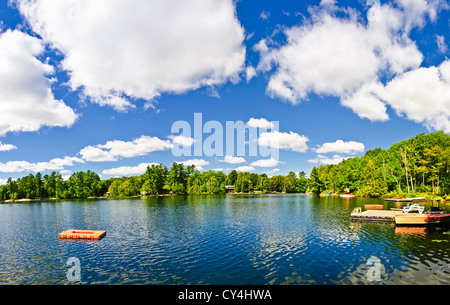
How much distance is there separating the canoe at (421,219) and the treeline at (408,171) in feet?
204

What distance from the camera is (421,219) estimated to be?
4119cm

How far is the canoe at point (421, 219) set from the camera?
135 ft

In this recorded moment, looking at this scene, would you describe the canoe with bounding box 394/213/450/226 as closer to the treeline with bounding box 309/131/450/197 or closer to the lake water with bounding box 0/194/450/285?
the lake water with bounding box 0/194/450/285

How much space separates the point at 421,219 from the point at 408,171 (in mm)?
85888

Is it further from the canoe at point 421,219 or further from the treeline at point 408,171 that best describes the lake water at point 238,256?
the treeline at point 408,171

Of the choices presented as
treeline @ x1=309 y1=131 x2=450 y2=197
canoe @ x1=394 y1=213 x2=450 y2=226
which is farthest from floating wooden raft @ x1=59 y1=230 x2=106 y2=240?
treeline @ x1=309 y1=131 x2=450 y2=197

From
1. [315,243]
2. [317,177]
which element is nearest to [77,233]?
[315,243]

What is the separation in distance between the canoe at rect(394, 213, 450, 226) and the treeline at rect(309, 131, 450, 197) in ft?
204

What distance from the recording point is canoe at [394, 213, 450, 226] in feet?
135

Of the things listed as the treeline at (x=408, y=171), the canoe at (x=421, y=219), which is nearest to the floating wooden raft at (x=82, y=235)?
the canoe at (x=421, y=219)

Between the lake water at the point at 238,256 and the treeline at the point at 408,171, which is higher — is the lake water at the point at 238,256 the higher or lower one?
the lower one

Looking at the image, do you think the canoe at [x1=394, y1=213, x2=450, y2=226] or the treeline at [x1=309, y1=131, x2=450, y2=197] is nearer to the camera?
the canoe at [x1=394, y1=213, x2=450, y2=226]

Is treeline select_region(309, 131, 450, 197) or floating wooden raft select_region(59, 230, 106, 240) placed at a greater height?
treeline select_region(309, 131, 450, 197)
